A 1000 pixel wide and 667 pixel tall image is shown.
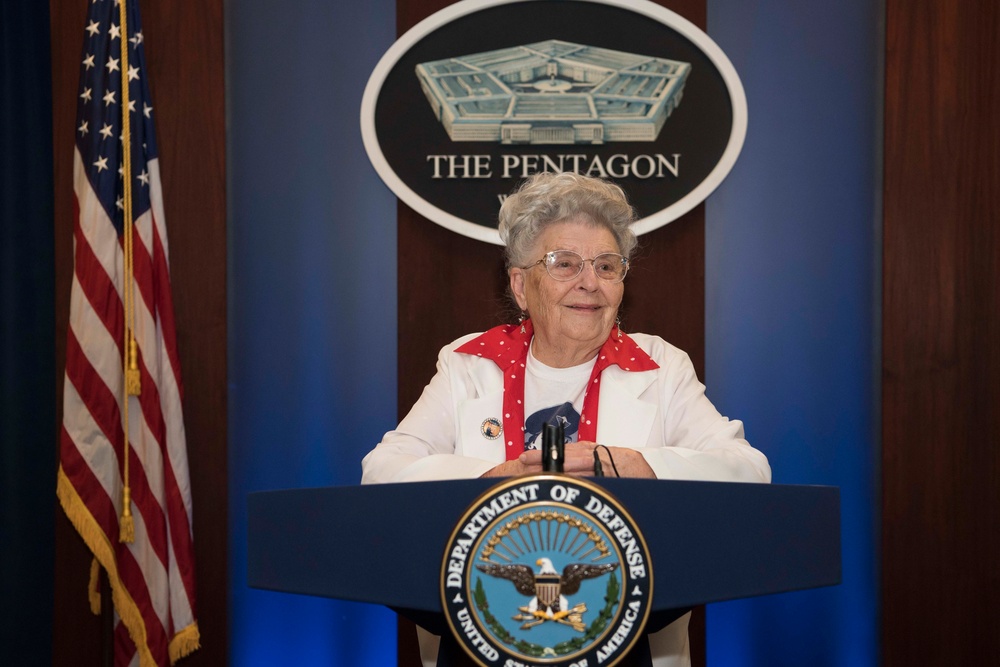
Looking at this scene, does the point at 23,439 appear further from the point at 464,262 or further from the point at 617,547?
the point at 617,547

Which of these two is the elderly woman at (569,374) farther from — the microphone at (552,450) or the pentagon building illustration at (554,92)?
the pentagon building illustration at (554,92)

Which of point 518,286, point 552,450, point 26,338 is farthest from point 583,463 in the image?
point 26,338

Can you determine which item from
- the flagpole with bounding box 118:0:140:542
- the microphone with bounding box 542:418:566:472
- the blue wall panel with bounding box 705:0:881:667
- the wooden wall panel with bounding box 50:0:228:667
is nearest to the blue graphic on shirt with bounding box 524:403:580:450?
the microphone with bounding box 542:418:566:472

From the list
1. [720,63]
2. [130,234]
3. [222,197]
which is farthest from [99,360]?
[720,63]

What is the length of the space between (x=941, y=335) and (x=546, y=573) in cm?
234

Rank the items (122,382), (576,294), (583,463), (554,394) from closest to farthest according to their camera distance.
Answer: (583,463)
(576,294)
(554,394)
(122,382)

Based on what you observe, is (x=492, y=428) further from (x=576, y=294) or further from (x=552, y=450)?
(x=552, y=450)

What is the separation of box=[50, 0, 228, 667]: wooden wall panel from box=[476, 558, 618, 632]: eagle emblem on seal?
2184mm

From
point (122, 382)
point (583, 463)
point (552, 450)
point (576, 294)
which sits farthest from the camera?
point (122, 382)

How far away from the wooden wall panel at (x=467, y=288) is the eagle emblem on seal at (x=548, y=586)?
201 centimetres

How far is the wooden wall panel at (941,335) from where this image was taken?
284 centimetres

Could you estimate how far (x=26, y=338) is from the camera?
2.82 meters

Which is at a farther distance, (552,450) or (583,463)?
(583,463)

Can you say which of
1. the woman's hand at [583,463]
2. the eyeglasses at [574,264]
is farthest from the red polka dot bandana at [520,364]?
the woman's hand at [583,463]
